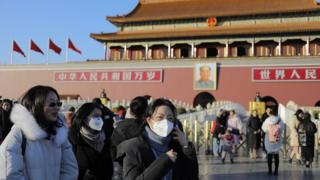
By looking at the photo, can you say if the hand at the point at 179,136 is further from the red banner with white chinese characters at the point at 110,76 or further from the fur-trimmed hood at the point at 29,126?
the red banner with white chinese characters at the point at 110,76

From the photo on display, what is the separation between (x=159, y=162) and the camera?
2.36 m

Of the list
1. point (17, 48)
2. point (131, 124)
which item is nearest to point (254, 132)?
point (131, 124)

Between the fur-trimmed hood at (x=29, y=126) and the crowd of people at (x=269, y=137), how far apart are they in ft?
19.4

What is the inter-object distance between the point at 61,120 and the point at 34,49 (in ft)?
89.0

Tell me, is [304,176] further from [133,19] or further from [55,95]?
[133,19]

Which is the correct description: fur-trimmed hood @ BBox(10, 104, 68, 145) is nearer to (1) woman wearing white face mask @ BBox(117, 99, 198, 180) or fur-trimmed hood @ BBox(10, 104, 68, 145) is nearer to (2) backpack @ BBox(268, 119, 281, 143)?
(1) woman wearing white face mask @ BBox(117, 99, 198, 180)

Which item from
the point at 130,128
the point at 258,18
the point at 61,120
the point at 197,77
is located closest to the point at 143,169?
the point at 61,120

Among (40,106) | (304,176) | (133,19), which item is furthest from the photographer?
(133,19)

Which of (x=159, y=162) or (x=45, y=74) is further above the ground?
(x=45, y=74)

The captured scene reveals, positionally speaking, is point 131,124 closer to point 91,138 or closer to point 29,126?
point 91,138

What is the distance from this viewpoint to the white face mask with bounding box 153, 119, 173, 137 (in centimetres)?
240

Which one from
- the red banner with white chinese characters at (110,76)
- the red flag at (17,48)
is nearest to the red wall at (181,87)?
the red banner with white chinese characters at (110,76)

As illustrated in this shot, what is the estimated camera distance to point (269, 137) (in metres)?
7.95

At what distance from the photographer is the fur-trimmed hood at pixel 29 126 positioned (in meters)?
2.41
